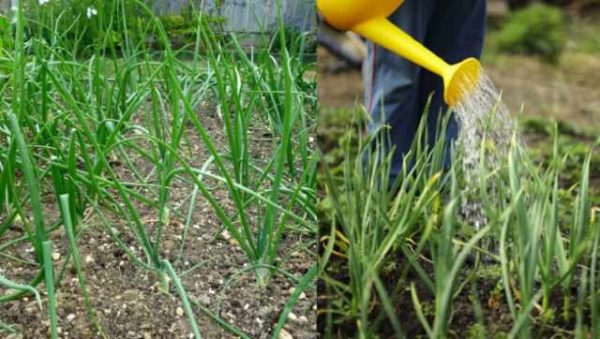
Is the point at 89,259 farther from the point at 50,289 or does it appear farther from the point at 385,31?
the point at 385,31

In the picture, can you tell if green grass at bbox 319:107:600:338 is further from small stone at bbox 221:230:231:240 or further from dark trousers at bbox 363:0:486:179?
small stone at bbox 221:230:231:240

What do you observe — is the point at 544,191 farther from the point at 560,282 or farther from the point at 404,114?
the point at 404,114

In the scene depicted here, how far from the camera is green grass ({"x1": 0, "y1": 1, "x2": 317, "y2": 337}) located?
0.83 meters

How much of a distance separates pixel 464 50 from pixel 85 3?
0.66m

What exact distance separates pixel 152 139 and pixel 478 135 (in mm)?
361

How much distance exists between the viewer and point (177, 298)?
83cm

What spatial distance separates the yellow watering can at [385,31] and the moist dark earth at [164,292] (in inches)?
13.9

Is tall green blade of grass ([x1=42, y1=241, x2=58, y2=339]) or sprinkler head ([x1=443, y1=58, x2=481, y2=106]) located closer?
sprinkler head ([x1=443, y1=58, x2=481, y2=106])

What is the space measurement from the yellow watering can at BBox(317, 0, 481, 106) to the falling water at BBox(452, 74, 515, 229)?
0.03 metres

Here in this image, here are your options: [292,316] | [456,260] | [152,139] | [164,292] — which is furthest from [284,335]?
[456,260]

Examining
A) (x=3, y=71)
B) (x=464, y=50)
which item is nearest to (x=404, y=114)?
(x=464, y=50)

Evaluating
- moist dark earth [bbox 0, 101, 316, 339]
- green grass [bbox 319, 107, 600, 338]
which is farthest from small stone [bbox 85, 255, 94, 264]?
green grass [bbox 319, 107, 600, 338]

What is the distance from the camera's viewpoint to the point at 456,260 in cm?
49

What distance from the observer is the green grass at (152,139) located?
0.83 metres
